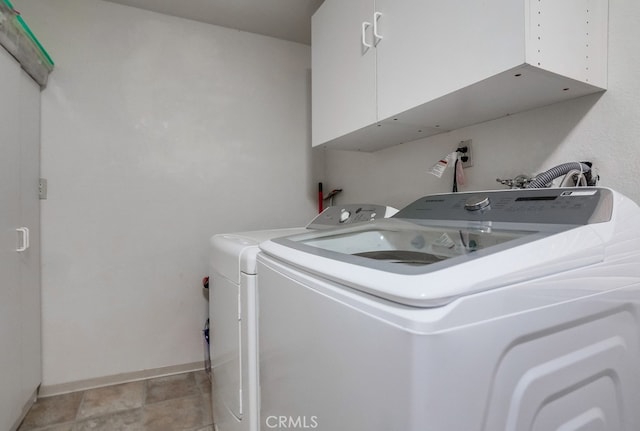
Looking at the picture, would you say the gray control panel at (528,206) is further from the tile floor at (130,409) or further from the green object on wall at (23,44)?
the green object on wall at (23,44)

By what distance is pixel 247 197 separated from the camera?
256 cm

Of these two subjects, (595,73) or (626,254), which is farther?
(595,73)

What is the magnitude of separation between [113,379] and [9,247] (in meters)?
1.13

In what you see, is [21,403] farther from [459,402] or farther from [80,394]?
[459,402]

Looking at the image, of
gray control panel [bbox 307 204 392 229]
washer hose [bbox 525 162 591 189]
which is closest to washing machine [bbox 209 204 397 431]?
gray control panel [bbox 307 204 392 229]

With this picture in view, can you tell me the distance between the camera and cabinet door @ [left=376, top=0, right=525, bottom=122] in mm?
859

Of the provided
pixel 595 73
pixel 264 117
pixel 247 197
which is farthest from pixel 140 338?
pixel 595 73

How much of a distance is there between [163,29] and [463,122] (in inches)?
86.8

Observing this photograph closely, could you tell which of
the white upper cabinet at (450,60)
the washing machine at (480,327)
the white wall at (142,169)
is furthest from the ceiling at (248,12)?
the washing machine at (480,327)

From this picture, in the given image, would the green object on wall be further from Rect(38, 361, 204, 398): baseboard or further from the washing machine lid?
Rect(38, 361, 204, 398): baseboard

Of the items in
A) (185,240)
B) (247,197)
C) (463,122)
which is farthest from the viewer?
(247,197)

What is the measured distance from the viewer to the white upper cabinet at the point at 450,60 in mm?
858

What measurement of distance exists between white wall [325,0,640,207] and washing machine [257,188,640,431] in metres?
0.34

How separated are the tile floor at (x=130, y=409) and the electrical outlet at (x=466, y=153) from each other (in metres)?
2.02
